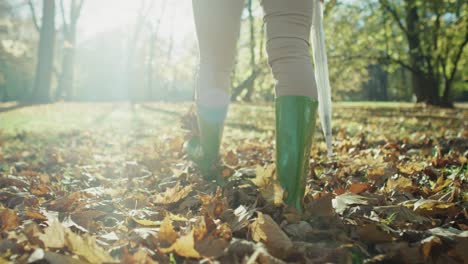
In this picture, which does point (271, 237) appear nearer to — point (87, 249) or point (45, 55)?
point (87, 249)

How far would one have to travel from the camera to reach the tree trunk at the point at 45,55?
15016 millimetres

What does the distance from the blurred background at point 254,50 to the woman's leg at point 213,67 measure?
0.84 ft

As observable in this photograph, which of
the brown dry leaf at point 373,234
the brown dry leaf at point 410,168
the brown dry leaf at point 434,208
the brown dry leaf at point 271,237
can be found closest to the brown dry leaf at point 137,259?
the brown dry leaf at point 271,237

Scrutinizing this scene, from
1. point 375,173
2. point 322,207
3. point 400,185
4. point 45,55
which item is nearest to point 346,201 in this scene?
point 322,207

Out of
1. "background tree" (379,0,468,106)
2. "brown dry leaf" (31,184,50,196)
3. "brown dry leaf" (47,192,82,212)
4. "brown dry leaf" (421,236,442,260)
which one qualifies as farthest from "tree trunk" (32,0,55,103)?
"brown dry leaf" (421,236,442,260)

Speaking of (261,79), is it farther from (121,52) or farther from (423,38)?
(121,52)

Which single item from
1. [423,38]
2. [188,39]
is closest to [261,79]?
[423,38]

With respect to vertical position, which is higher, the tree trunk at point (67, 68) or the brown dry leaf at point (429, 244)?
the tree trunk at point (67, 68)

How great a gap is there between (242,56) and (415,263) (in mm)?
27511

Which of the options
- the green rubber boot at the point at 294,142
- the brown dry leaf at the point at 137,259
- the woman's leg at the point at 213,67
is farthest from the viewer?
the woman's leg at the point at 213,67

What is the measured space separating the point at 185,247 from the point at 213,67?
123 centimetres

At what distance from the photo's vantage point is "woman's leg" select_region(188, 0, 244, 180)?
1875 millimetres

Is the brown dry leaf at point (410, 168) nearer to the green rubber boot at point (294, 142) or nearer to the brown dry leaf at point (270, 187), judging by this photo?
the brown dry leaf at point (270, 187)

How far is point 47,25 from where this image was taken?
14945 millimetres
